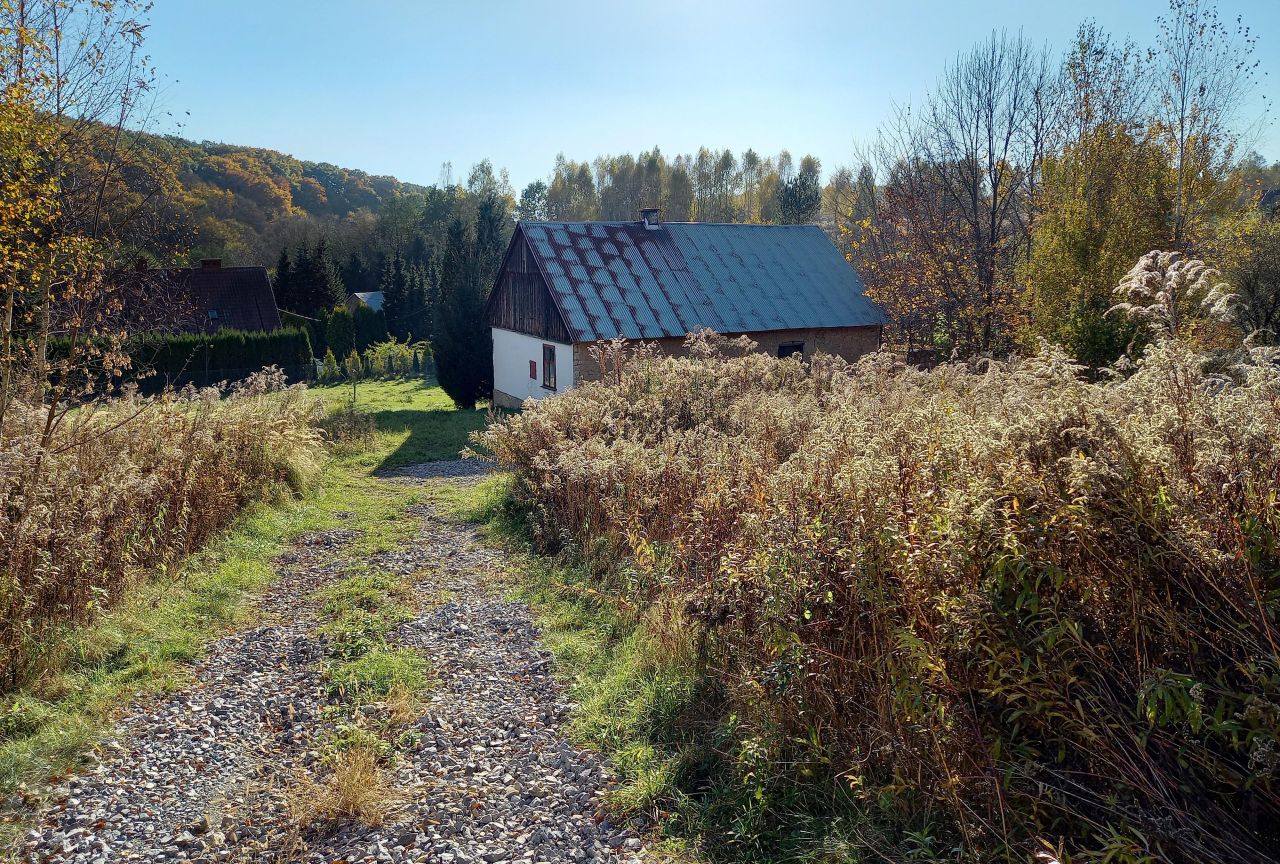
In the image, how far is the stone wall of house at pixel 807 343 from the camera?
19.7 meters

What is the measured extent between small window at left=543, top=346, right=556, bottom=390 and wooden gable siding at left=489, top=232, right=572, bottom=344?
380mm

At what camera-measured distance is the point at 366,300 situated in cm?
4938

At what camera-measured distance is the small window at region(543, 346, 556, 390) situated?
68.7 ft

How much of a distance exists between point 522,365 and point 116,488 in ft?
54.7

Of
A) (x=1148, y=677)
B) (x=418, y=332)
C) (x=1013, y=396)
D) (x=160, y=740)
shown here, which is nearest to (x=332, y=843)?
(x=160, y=740)

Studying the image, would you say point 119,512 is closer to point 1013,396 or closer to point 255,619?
point 255,619

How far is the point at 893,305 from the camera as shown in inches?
919

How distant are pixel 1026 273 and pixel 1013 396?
598 inches

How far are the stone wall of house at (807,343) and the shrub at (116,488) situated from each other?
8469mm

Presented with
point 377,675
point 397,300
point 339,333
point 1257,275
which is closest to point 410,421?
point 377,675

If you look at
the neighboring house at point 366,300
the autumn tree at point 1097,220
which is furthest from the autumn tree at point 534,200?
the autumn tree at point 1097,220

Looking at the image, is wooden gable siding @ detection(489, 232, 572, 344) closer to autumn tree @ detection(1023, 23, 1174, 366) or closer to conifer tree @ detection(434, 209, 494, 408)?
conifer tree @ detection(434, 209, 494, 408)

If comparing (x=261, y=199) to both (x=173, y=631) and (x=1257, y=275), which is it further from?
→ (x=1257, y=275)

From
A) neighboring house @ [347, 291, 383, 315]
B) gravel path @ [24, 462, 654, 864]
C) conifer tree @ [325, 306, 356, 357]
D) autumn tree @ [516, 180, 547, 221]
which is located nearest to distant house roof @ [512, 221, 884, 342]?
gravel path @ [24, 462, 654, 864]
